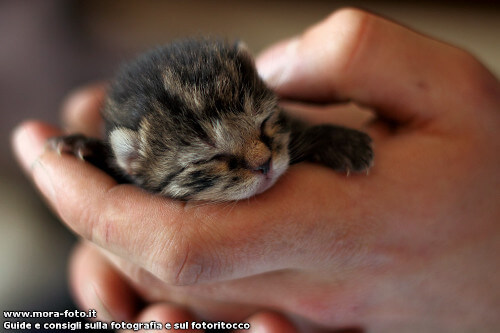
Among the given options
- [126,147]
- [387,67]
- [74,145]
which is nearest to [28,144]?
[74,145]

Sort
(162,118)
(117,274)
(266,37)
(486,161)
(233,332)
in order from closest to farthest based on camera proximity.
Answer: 1. (162,118)
2. (486,161)
3. (233,332)
4. (117,274)
5. (266,37)

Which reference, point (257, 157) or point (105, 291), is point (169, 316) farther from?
point (257, 157)

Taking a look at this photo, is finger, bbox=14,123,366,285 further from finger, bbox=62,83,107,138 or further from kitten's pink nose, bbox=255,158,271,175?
finger, bbox=62,83,107,138

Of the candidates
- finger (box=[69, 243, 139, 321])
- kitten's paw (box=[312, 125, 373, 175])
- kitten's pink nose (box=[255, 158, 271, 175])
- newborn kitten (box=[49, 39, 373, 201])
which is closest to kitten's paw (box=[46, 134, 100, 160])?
newborn kitten (box=[49, 39, 373, 201])

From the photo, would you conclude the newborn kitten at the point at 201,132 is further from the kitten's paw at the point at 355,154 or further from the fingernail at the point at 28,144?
the fingernail at the point at 28,144

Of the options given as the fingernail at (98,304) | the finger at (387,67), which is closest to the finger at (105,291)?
the fingernail at (98,304)

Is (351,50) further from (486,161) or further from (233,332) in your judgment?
(233,332)

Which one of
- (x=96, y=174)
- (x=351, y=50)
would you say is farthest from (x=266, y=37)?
(x=96, y=174)
